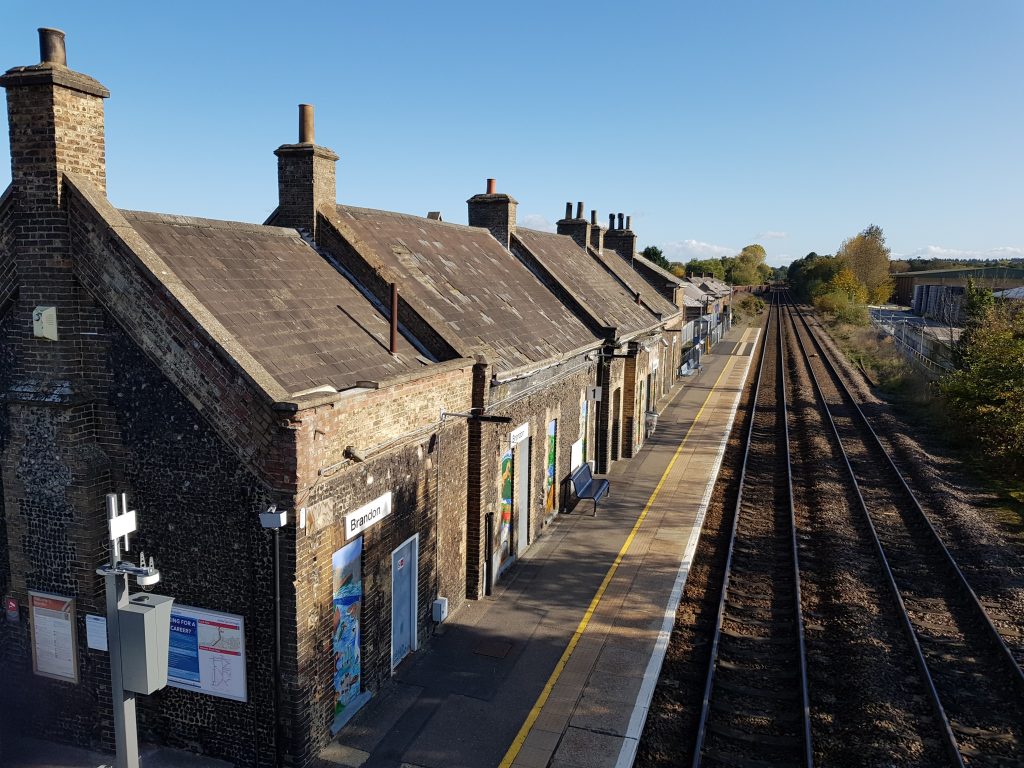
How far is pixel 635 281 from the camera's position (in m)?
39.0

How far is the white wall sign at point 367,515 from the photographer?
945cm

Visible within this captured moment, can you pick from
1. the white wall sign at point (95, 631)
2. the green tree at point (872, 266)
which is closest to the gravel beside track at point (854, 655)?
the white wall sign at point (95, 631)

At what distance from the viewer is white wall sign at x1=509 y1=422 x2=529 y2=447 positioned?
14.7m

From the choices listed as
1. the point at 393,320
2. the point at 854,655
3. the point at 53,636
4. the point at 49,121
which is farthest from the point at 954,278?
the point at 53,636

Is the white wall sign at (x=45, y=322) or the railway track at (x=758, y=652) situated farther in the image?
the railway track at (x=758, y=652)

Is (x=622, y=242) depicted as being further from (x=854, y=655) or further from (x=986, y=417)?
(x=854, y=655)

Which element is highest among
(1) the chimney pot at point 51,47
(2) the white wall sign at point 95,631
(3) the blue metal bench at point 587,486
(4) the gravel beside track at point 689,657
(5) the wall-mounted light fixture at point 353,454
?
(1) the chimney pot at point 51,47

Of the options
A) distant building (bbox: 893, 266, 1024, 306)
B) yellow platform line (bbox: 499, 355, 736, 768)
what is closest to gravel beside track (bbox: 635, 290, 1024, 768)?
yellow platform line (bbox: 499, 355, 736, 768)

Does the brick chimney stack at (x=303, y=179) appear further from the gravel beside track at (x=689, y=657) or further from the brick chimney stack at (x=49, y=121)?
the gravel beside track at (x=689, y=657)

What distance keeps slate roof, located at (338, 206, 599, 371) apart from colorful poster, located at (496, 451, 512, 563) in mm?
1966

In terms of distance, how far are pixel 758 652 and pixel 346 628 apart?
6.64m

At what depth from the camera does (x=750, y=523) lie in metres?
18.3

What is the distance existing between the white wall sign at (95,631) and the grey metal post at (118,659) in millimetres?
3124

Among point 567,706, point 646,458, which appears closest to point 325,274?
point 567,706
